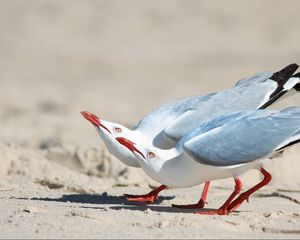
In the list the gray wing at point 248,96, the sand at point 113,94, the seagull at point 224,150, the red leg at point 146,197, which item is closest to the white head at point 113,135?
the red leg at point 146,197

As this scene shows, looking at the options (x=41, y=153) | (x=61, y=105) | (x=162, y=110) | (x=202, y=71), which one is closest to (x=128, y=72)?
(x=202, y=71)

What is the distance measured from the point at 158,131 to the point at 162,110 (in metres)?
0.33

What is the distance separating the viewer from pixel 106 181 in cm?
948

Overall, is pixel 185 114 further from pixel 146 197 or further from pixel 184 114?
pixel 146 197

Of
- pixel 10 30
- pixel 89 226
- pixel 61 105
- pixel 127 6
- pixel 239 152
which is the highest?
pixel 127 6

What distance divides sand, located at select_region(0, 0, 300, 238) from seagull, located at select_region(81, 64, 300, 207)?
0.47m

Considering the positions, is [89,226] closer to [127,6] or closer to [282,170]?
[282,170]

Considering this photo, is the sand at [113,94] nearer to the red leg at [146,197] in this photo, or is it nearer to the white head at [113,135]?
the red leg at [146,197]

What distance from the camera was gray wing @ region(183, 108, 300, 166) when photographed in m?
6.71

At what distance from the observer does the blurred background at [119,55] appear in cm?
1512

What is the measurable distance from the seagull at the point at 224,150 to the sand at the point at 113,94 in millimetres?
352

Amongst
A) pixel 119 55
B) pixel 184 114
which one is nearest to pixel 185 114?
pixel 184 114

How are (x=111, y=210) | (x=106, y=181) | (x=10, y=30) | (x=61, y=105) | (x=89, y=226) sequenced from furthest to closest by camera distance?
(x=10, y=30) < (x=61, y=105) < (x=106, y=181) < (x=111, y=210) < (x=89, y=226)

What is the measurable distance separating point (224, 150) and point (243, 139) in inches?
7.3
